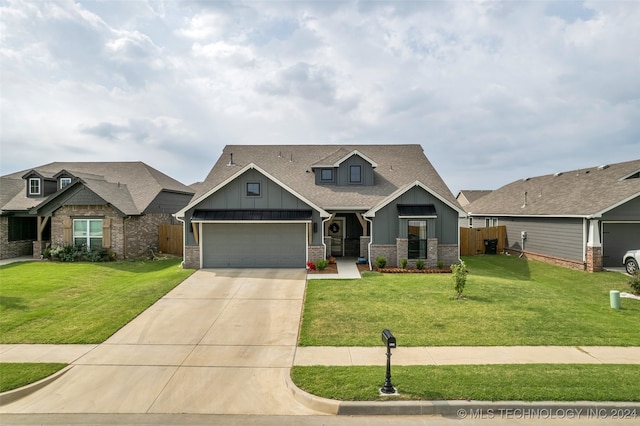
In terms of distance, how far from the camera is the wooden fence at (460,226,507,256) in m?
24.2

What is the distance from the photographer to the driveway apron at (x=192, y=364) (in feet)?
20.3

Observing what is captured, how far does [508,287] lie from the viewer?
1380 centimetres

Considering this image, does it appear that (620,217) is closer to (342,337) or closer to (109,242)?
(342,337)

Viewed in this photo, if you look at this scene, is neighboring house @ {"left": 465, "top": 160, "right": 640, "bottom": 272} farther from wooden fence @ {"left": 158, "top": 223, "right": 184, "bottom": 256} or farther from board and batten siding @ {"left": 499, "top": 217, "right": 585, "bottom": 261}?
wooden fence @ {"left": 158, "top": 223, "right": 184, "bottom": 256}

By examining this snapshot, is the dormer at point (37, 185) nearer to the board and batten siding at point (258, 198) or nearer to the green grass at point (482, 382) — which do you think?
the board and batten siding at point (258, 198)

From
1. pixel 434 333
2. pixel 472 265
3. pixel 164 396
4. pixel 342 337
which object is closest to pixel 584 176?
pixel 472 265

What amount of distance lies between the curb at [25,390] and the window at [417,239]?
14461 millimetres

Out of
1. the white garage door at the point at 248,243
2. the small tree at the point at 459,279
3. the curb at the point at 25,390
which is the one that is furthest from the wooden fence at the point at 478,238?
the curb at the point at 25,390

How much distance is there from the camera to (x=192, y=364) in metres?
7.67

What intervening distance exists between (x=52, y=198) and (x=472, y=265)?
24.6 m

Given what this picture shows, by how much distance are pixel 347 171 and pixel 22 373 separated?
17268 mm

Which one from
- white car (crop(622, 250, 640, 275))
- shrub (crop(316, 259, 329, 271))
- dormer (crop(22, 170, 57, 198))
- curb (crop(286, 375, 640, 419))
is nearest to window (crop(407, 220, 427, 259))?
shrub (crop(316, 259, 329, 271))

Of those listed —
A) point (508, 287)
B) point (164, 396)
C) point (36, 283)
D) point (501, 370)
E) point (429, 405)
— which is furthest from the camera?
point (36, 283)

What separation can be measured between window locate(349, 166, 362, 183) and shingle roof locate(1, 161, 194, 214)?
13.2 meters
